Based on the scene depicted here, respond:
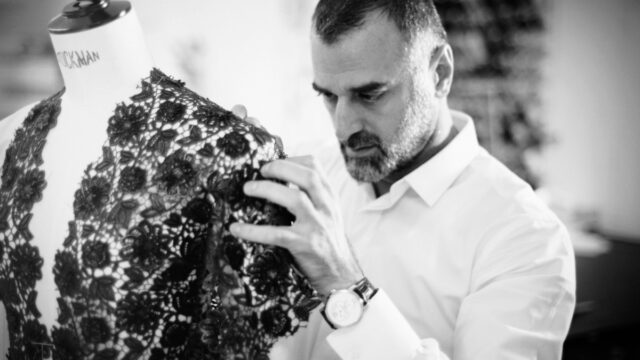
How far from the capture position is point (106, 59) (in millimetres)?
873

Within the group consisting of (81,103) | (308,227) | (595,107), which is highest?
(81,103)

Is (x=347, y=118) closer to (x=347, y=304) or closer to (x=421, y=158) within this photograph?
(x=421, y=158)

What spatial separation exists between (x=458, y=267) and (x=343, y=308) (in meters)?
0.50

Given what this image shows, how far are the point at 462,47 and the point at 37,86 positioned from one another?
2.01 metres

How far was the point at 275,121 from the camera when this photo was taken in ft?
8.13

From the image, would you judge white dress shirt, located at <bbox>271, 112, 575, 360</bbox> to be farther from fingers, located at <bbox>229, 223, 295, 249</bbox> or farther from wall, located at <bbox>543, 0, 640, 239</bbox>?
wall, located at <bbox>543, 0, 640, 239</bbox>

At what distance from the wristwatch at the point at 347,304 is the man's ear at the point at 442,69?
2.33 ft

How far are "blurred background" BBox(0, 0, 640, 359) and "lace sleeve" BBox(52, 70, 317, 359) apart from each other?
1.10 meters

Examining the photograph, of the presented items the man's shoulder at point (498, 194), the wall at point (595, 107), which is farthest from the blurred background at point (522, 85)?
the man's shoulder at point (498, 194)

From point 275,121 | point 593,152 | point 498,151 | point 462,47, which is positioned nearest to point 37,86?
point 275,121

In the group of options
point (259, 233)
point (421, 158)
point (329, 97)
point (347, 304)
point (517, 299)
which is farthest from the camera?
point (421, 158)

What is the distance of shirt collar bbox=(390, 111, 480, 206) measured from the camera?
1534mm

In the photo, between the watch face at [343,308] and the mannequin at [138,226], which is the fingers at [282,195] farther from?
the watch face at [343,308]

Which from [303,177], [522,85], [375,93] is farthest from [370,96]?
[522,85]
